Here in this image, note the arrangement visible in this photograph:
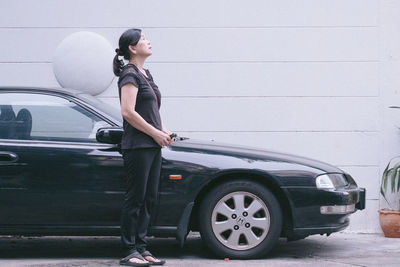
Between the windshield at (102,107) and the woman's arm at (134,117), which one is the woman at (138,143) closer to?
the woman's arm at (134,117)

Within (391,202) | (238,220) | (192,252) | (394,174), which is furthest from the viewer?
(391,202)

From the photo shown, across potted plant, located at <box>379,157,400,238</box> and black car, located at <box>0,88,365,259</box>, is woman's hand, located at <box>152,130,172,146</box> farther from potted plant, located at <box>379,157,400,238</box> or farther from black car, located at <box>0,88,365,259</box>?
potted plant, located at <box>379,157,400,238</box>

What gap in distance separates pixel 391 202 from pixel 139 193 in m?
3.92

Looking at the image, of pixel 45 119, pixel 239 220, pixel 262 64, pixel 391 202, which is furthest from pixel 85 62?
pixel 391 202

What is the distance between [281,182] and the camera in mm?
6289

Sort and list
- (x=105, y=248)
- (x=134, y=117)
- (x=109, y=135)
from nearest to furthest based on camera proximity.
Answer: (x=134, y=117), (x=109, y=135), (x=105, y=248)

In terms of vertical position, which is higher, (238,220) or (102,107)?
(102,107)

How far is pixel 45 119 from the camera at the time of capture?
625cm

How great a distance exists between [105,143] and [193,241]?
1.92 m

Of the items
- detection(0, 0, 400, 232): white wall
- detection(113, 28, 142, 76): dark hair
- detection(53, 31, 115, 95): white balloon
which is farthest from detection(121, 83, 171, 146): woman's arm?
detection(53, 31, 115, 95): white balloon

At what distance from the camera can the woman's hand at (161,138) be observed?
5.73 meters

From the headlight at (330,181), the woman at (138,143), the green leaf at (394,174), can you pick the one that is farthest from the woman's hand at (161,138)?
the green leaf at (394,174)

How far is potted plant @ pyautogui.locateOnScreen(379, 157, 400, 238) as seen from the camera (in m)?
8.30

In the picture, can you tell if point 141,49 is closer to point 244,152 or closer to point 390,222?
point 244,152
